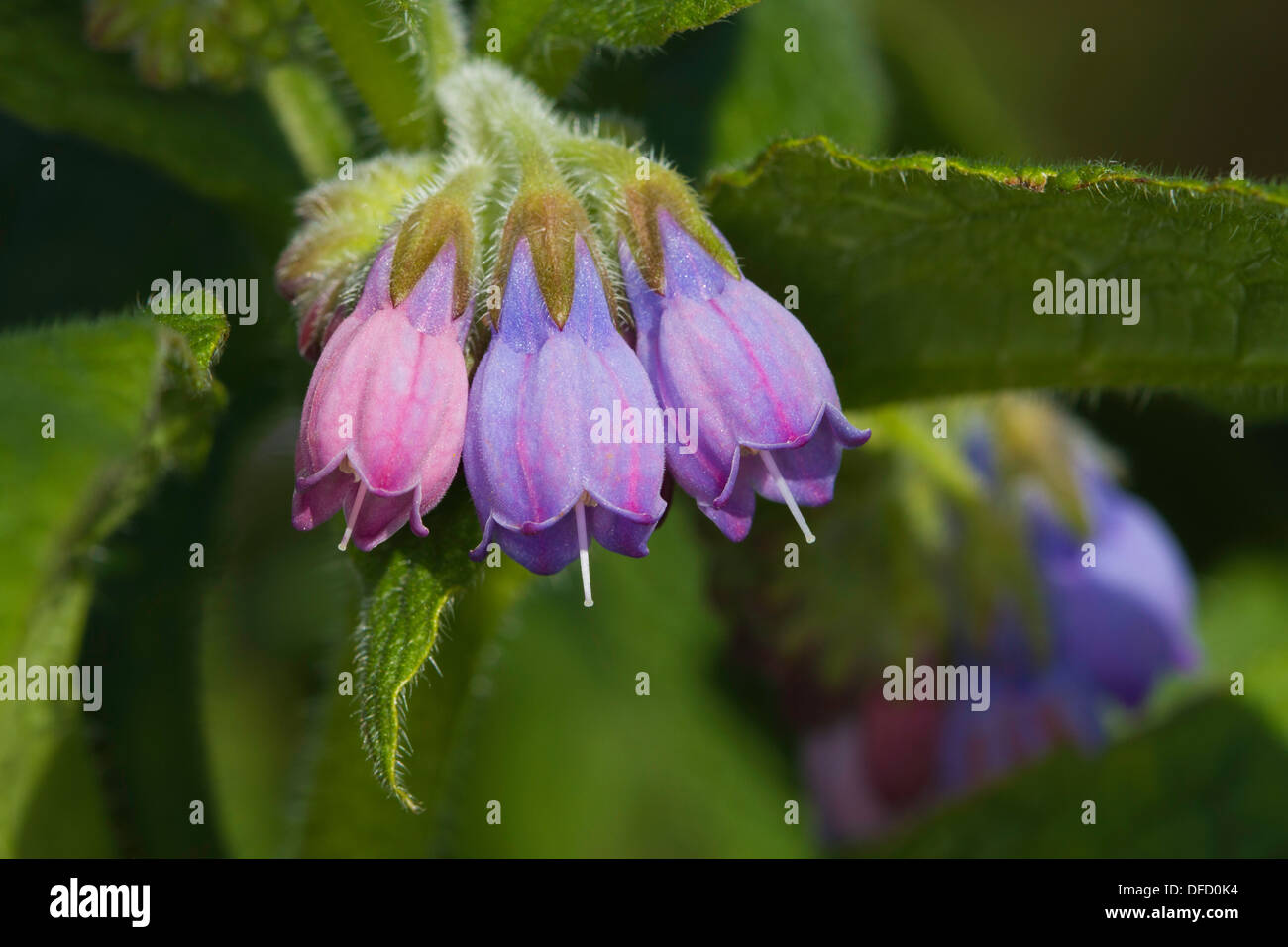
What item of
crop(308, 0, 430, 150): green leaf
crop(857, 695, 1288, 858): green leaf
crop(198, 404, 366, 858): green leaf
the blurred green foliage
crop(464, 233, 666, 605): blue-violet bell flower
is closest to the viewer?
crop(464, 233, 666, 605): blue-violet bell flower

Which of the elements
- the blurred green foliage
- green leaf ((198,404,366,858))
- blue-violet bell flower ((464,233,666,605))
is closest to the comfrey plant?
the blurred green foliage

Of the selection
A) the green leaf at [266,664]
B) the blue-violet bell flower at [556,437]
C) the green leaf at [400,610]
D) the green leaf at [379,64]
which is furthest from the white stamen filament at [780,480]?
the green leaf at [266,664]

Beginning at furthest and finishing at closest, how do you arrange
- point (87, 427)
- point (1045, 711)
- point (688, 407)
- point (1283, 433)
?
point (1283, 433), point (1045, 711), point (688, 407), point (87, 427)

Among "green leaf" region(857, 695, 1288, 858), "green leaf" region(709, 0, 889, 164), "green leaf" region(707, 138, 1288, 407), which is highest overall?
"green leaf" region(709, 0, 889, 164)

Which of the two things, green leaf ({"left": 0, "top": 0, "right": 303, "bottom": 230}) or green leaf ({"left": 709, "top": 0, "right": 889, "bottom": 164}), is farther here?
green leaf ({"left": 709, "top": 0, "right": 889, "bottom": 164})

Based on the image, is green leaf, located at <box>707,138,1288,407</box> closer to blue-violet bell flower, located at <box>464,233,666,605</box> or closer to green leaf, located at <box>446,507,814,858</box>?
blue-violet bell flower, located at <box>464,233,666,605</box>

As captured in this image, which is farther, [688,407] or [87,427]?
[688,407]

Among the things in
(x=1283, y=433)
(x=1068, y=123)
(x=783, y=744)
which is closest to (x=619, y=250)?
(x=783, y=744)

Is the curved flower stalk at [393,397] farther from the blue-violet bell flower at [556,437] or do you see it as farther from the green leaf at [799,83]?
the green leaf at [799,83]
